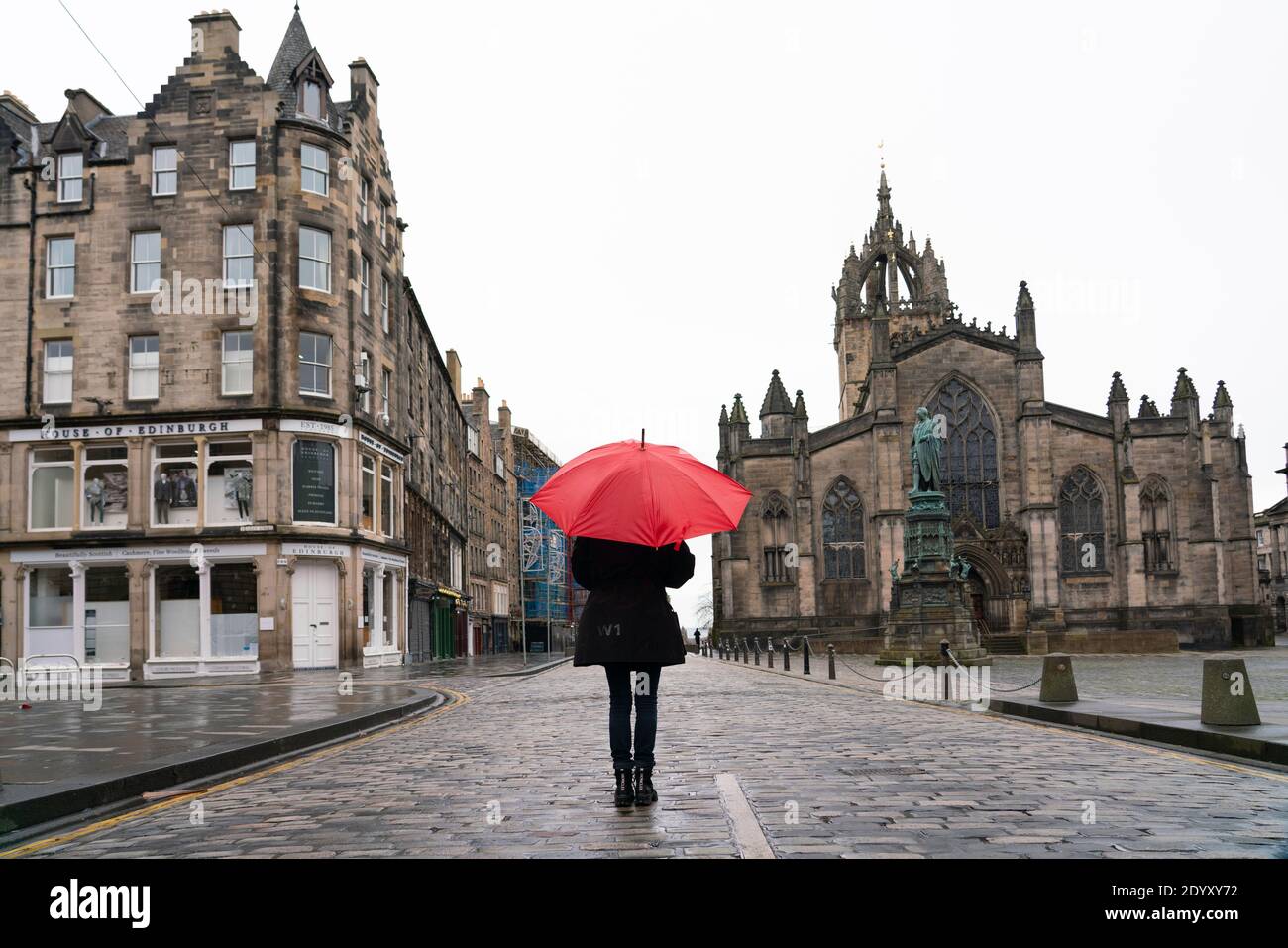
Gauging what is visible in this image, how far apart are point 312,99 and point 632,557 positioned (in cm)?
3047

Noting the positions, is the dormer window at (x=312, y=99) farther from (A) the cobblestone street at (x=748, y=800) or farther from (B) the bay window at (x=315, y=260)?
(A) the cobblestone street at (x=748, y=800)

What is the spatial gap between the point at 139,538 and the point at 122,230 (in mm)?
8741

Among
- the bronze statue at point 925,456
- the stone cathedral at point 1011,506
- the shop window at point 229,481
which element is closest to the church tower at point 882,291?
the stone cathedral at point 1011,506

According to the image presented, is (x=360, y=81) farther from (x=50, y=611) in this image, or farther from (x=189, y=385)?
(x=50, y=611)

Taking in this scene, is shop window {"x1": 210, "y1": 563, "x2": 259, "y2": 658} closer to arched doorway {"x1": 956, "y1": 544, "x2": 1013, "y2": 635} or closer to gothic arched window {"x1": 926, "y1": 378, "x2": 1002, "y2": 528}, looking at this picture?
arched doorway {"x1": 956, "y1": 544, "x2": 1013, "y2": 635}

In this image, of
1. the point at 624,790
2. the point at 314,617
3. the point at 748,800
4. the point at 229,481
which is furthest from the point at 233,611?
the point at 748,800

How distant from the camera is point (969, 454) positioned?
2281 inches

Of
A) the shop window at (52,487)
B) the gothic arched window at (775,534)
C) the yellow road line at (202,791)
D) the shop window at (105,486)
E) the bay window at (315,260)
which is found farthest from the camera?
the gothic arched window at (775,534)

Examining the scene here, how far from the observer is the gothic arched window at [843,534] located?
57938mm

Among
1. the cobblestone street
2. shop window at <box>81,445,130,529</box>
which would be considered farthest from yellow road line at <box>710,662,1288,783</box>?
shop window at <box>81,445,130,529</box>

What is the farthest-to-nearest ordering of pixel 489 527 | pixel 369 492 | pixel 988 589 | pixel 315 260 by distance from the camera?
pixel 489 527 → pixel 988 589 → pixel 369 492 → pixel 315 260

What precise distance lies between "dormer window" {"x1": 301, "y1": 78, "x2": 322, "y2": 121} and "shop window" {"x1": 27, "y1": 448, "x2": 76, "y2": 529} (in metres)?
11.7

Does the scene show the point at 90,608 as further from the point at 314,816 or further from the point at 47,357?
the point at 314,816

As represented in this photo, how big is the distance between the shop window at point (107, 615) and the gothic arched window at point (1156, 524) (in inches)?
1764
